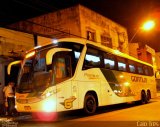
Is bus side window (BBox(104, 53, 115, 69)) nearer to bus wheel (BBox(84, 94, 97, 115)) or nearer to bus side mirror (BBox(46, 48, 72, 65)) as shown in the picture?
bus wheel (BBox(84, 94, 97, 115))

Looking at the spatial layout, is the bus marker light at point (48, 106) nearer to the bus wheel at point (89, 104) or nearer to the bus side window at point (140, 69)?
the bus wheel at point (89, 104)

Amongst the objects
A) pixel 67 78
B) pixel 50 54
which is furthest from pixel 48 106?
pixel 50 54

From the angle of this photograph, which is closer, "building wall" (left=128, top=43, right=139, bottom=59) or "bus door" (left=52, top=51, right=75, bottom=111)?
"bus door" (left=52, top=51, right=75, bottom=111)

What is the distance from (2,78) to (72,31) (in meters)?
10.1

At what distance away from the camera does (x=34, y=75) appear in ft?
37.9

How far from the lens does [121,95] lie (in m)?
16.5

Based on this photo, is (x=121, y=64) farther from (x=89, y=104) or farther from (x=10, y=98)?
(x=10, y=98)

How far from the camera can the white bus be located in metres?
11.1

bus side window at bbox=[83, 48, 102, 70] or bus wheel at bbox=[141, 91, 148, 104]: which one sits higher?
bus side window at bbox=[83, 48, 102, 70]

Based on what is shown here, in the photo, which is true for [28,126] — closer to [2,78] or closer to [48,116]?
[48,116]

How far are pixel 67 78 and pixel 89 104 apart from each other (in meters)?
2.17

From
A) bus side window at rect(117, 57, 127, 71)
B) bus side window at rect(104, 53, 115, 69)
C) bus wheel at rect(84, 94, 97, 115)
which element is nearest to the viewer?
bus wheel at rect(84, 94, 97, 115)

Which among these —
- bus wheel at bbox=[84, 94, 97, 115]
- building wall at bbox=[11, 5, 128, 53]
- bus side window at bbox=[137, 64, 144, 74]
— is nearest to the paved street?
bus wheel at bbox=[84, 94, 97, 115]

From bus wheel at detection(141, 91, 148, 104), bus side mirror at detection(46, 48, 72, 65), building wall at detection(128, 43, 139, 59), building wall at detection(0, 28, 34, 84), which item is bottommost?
bus wheel at detection(141, 91, 148, 104)
